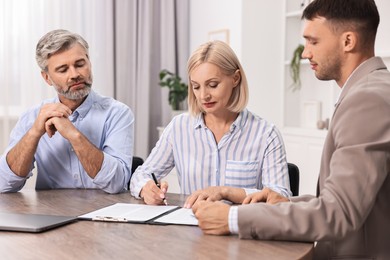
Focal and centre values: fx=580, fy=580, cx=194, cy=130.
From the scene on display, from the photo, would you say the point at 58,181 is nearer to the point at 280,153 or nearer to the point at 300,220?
the point at 280,153

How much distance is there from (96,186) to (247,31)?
275 centimetres

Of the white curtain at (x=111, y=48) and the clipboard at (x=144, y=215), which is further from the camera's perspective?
the white curtain at (x=111, y=48)

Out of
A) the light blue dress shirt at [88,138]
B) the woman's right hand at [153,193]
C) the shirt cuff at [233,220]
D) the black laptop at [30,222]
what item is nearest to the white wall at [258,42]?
the light blue dress shirt at [88,138]

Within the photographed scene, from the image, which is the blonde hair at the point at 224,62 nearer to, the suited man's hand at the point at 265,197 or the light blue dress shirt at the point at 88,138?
the light blue dress shirt at the point at 88,138

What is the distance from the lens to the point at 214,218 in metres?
1.58

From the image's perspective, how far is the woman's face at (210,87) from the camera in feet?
7.62

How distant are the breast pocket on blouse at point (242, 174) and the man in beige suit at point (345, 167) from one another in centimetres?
69

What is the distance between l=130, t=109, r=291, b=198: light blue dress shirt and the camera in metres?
2.34

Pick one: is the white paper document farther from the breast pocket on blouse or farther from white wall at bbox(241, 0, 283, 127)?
white wall at bbox(241, 0, 283, 127)

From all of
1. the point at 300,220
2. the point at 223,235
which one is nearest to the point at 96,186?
the point at 223,235

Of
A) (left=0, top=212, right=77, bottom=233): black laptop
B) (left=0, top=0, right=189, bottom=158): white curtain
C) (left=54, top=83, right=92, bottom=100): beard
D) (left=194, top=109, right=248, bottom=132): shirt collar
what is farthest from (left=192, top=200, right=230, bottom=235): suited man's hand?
(left=0, top=0, right=189, bottom=158): white curtain

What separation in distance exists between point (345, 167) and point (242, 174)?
97 centimetres

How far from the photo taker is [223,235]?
1.56 m

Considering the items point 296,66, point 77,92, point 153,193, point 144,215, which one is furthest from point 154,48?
point 144,215
